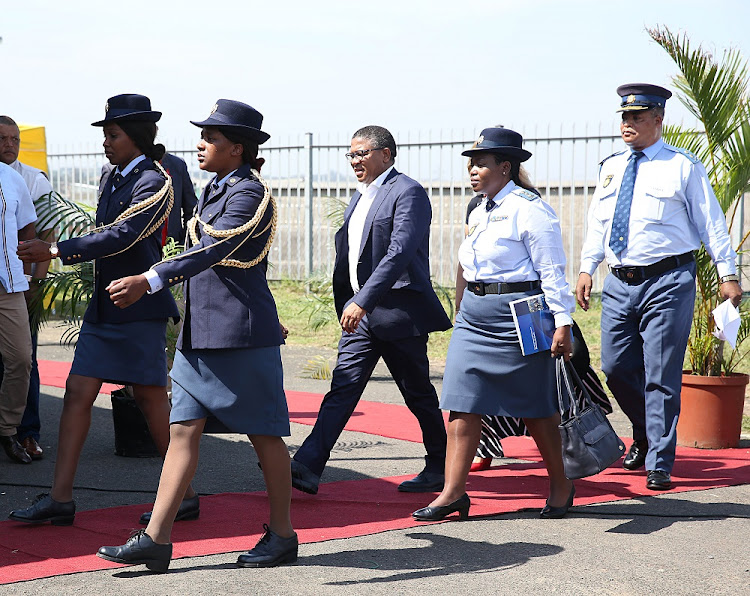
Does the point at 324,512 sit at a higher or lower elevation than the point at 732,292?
lower

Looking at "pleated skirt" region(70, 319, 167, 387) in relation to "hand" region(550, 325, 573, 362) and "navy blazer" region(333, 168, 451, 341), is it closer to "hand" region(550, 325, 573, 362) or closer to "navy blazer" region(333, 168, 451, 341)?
"navy blazer" region(333, 168, 451, 341)

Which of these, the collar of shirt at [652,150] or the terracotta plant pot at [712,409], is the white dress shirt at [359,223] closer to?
the collar of shirt at [652,150]

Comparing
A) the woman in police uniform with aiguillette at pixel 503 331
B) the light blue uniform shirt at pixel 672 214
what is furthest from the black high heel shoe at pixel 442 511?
the light blue uniform shirt at pixel 672 214

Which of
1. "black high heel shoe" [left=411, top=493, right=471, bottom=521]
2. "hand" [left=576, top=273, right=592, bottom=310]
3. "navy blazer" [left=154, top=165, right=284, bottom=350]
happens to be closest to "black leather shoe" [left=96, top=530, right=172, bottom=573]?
"navy blazer" [left=154, top=165, right=284, bottom=350]

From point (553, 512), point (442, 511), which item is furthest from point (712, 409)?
point (442, 511)

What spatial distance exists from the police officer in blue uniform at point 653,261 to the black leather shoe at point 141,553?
284 cm

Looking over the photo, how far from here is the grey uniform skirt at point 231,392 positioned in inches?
173

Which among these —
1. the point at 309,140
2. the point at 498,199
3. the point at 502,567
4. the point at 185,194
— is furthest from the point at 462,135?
the point at 502,567

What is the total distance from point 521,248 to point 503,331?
40cm

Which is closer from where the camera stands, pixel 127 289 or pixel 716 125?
pixel 127 289

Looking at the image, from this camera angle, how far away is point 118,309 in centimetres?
512

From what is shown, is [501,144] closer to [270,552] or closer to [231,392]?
[231,392]

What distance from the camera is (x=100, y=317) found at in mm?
5145

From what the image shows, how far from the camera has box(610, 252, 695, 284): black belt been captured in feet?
20.4
